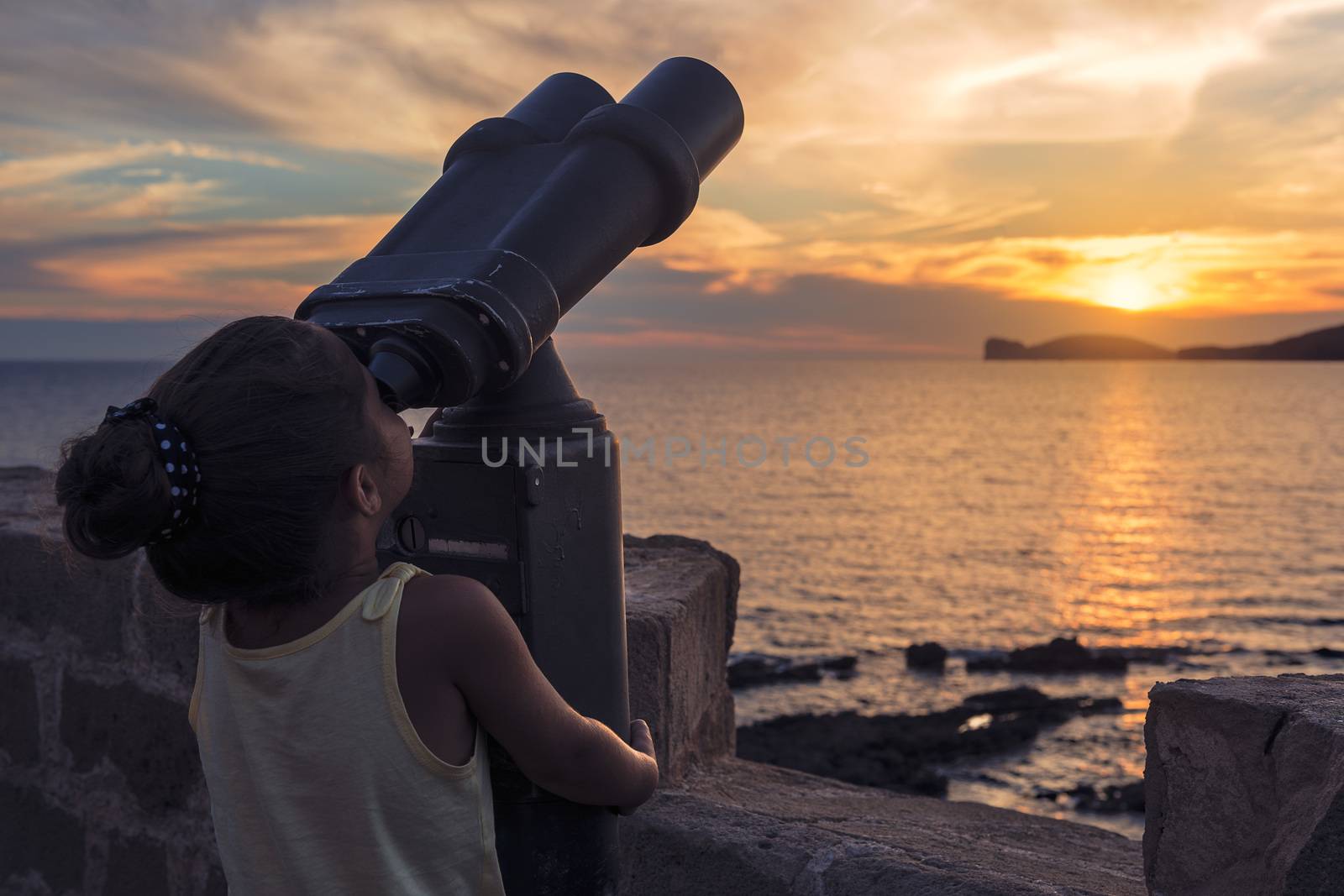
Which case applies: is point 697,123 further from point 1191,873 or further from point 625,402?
point 625,402

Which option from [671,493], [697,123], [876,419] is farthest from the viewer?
[876,419]

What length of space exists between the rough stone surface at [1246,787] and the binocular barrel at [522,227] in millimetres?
1030

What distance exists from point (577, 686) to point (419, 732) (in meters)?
0.30

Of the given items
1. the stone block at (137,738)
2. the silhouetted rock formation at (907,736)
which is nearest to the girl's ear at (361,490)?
the stone block at (137,738)

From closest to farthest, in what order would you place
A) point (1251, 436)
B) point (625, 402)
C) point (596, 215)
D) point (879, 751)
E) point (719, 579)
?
point (596, 215) < point (719, 579) < point (879, 751) < point (1251, 436) < point (625, 402)

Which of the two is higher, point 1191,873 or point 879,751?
point 1191,873

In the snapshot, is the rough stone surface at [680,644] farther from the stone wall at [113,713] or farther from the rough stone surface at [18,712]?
the rough stone surface at [18,712]

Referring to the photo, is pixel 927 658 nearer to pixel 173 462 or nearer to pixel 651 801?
pixel 651 801

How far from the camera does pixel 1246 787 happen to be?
4.87 feet

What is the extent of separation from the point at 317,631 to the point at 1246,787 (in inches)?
48.5

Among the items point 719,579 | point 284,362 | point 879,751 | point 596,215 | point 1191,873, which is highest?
point 596,215

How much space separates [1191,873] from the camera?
1.55 m

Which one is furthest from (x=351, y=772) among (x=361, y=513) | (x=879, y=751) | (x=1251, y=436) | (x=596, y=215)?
(x=1251, y=436)

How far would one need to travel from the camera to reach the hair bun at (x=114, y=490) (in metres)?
1.08
